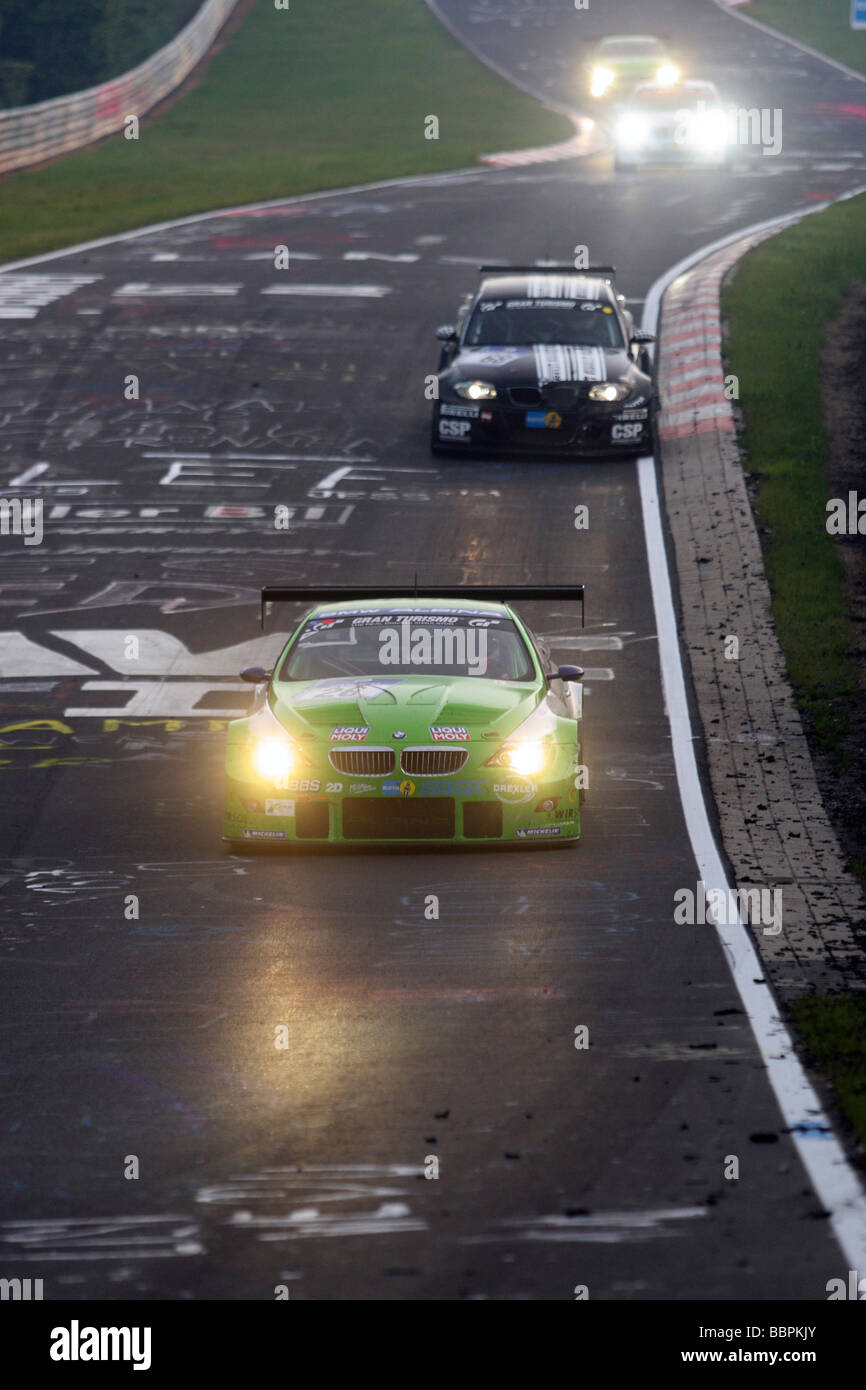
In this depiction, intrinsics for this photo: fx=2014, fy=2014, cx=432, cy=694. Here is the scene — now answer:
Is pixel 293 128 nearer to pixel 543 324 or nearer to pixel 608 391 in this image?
pixel 543 324

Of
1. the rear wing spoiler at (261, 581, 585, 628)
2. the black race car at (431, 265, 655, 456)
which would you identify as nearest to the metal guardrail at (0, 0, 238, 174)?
the black race car at (431, 265, 655, 456)

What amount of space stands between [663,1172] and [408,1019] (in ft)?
6.28

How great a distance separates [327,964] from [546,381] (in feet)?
46.0

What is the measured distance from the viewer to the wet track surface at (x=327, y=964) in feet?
20.7

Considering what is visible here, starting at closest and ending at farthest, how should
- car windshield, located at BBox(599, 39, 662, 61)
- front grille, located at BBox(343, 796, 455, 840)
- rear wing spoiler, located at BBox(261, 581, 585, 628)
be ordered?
1. front grille, located at BBox(343, 796, 455, 840)
2. rear wing spoiler, located at BBox(261, 581, 585, 628)
3. car windshield, located at BBox(599, 39, 662, 61)

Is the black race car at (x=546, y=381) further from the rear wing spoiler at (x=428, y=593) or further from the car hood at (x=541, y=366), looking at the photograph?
the rear wing spoiler at (x=428, y=593)

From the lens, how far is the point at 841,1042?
792 cm

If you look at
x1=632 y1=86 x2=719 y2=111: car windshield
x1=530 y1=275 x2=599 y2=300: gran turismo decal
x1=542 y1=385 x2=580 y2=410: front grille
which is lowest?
x1=542 y1=385 x2=580 y2=410: front grille

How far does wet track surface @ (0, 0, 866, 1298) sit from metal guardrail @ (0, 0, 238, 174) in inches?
870

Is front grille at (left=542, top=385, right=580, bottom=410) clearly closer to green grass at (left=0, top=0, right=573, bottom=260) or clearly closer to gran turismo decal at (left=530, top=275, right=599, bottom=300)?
gran turismo decal at (left=530, top=275, right=599, bottom=300)

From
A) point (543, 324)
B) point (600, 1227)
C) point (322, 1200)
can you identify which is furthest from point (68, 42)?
point (600, 1227)

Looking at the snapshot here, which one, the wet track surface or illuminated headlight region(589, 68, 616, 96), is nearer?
the wet track surface

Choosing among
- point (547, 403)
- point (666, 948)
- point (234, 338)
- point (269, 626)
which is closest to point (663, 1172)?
point (666, 948)

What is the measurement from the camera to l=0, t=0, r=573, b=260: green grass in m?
40.7
